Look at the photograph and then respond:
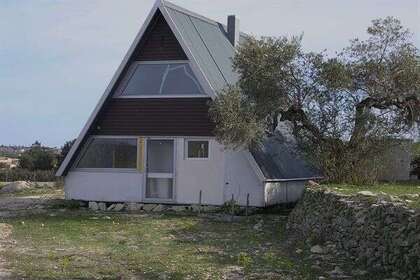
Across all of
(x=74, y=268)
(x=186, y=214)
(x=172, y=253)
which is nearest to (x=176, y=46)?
(x=186, y=214)

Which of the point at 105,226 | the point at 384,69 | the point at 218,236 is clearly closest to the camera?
the point at 218,236

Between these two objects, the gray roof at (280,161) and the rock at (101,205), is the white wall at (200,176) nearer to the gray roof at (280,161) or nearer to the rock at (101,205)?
the gray roof at (280,161)

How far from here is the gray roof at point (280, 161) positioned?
19688mm

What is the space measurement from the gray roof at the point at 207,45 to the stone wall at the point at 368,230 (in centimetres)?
698

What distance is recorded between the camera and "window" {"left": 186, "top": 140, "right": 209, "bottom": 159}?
786 inches

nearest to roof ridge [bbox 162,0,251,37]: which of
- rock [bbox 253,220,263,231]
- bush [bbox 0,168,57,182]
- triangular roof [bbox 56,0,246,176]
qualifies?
triangular roof [bbox 56,0,246,176]

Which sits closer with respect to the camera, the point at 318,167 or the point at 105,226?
the point at 105,226

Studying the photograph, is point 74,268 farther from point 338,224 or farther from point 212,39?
point 212,39

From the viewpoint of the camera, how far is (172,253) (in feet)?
38.0

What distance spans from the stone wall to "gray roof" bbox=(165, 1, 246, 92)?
6.98 m

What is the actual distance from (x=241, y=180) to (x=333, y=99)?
12.6ft

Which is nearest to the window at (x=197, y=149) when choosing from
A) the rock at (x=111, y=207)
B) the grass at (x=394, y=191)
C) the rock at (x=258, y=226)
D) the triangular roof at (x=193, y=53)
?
the triangular roof at (x=193, y=53)

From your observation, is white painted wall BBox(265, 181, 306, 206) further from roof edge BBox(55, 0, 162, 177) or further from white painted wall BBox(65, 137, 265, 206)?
roof edge BBox(55, 0, 162, 177)

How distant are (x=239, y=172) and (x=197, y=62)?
348 cm
